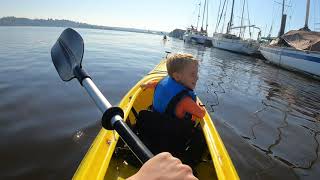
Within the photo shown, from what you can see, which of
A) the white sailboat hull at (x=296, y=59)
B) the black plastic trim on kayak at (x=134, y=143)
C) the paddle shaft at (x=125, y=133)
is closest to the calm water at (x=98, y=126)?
the paddle shaft at (x=125, y=133)

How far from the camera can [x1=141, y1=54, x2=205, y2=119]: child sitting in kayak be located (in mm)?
3564

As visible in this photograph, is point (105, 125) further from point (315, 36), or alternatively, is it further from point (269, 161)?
point (315, 36)

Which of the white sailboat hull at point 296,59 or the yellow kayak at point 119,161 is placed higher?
the white sailboat hull at point 296,59

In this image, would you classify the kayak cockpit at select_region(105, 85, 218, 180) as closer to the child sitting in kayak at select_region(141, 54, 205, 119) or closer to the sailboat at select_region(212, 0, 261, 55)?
the child sitting in kayak at select_region(141, 54, 205, 119)

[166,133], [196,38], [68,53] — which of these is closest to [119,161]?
[166,133]

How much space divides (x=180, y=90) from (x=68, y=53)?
1.37 meters

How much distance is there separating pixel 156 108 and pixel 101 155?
0.98 m

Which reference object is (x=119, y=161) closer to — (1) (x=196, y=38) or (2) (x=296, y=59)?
(2) (x=296, y=59)

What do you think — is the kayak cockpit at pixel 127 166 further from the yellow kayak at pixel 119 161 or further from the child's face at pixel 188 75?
the child's face at pixel 188 75

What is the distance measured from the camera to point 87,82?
6.91 ft

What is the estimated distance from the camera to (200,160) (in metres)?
Answer: 3.96

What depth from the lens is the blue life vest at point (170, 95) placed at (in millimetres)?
3574

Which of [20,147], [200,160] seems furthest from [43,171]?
[200,160]

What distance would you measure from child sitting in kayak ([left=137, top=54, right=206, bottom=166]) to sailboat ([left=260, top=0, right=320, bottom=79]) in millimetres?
17203
